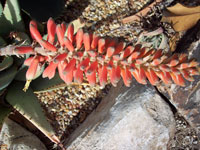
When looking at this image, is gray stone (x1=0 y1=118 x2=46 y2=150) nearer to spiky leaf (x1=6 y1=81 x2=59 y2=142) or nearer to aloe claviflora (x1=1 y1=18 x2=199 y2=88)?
spiky leaf (x1=6 y1=81 x2=59 y2=142)

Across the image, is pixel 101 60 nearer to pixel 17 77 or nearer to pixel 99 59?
pixel 99 59

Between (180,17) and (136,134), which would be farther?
(180,17)

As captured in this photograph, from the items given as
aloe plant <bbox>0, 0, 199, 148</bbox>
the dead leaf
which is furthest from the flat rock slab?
aloe plant <bbox>0, 0, 199, 148</bbox>

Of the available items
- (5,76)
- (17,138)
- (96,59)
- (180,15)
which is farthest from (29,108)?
(180,15)

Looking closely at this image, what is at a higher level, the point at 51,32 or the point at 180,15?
the point at 51,32

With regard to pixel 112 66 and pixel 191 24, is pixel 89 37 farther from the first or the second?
pixel 191 24

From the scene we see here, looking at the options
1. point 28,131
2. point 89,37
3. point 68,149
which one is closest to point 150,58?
point 89,37
